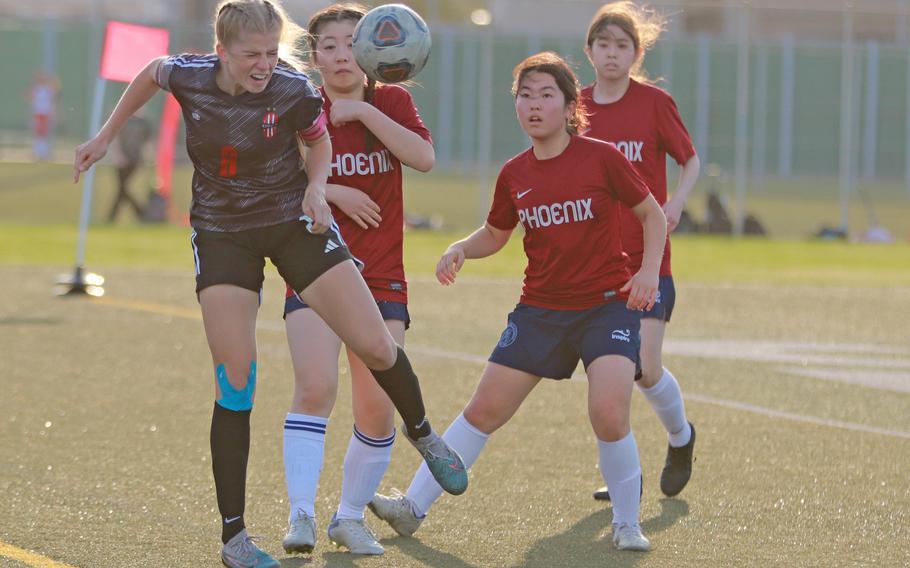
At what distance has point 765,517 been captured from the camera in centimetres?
607

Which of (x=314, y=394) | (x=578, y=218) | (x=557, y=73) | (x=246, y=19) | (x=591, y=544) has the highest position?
(x=246, y=19)

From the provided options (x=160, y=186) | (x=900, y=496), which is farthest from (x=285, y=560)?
(x=160, y=186)

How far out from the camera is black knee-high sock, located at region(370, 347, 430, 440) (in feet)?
17.4

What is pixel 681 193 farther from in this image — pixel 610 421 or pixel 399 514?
pixel 399 514

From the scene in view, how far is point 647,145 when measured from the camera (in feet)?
22.5

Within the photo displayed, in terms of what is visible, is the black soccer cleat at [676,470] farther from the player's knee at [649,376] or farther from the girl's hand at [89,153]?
the girl's hand at [89,153]

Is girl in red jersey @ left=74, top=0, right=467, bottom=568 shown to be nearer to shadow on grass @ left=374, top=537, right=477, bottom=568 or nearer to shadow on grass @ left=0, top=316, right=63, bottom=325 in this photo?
shadow on grass @ left=374, top=537, right=477, bottom=568

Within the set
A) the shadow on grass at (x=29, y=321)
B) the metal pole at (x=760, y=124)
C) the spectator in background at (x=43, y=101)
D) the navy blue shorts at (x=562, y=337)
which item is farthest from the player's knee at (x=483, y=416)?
the spectator in background at (x=43, y=101)

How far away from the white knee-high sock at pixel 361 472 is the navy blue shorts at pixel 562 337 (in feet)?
1.80

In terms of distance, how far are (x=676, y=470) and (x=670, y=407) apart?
11.0 inches

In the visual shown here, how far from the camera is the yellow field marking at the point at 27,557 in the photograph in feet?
16.8

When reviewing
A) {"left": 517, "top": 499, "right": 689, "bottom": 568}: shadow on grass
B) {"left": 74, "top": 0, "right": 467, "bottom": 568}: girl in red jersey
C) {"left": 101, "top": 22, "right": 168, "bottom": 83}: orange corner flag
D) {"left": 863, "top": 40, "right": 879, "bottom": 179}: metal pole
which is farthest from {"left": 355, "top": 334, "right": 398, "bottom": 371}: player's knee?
{"left": 863, "top": 40, "right": 879, "bottom": 179}: metal pole

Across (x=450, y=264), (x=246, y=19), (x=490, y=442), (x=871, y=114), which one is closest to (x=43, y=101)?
(x=871, y=114)

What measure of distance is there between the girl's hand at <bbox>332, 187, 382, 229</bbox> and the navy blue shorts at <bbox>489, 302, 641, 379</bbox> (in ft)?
2.29
